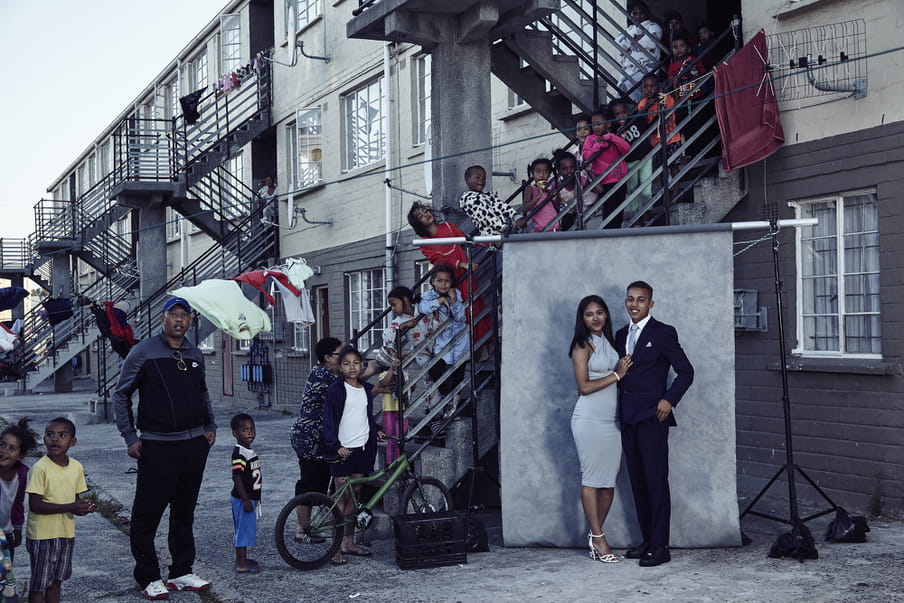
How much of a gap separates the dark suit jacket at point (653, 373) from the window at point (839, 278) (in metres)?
2.79

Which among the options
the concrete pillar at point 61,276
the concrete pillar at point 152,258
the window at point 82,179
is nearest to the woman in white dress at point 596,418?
the concrete pillar at point 152,258

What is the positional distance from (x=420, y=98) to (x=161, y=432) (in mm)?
10375

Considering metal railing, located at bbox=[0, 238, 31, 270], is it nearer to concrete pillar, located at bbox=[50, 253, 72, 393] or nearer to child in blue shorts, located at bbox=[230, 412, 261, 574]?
concrete pillar, located at bbox=[50, 253, 72, 393]

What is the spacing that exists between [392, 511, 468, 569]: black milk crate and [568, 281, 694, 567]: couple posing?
91 centimetres

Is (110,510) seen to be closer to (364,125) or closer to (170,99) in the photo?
(364,125)

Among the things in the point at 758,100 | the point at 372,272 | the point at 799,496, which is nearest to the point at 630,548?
the point at 799,496

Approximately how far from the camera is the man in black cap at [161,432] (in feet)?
21.6

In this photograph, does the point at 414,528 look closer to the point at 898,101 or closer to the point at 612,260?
the point at 612,260

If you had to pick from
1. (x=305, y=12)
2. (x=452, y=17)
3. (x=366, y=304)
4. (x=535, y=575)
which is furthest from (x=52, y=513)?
(x=305, y=12)

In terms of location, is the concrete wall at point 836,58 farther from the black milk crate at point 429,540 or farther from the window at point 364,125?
the window at point 364,125

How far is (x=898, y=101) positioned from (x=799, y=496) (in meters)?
3.54

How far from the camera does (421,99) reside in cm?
1612

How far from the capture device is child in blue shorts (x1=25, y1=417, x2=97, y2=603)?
5.86m

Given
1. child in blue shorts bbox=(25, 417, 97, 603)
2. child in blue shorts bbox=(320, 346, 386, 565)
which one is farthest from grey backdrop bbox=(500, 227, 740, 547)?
child in blue shorts bbox=(25, 417, 97, 603)
